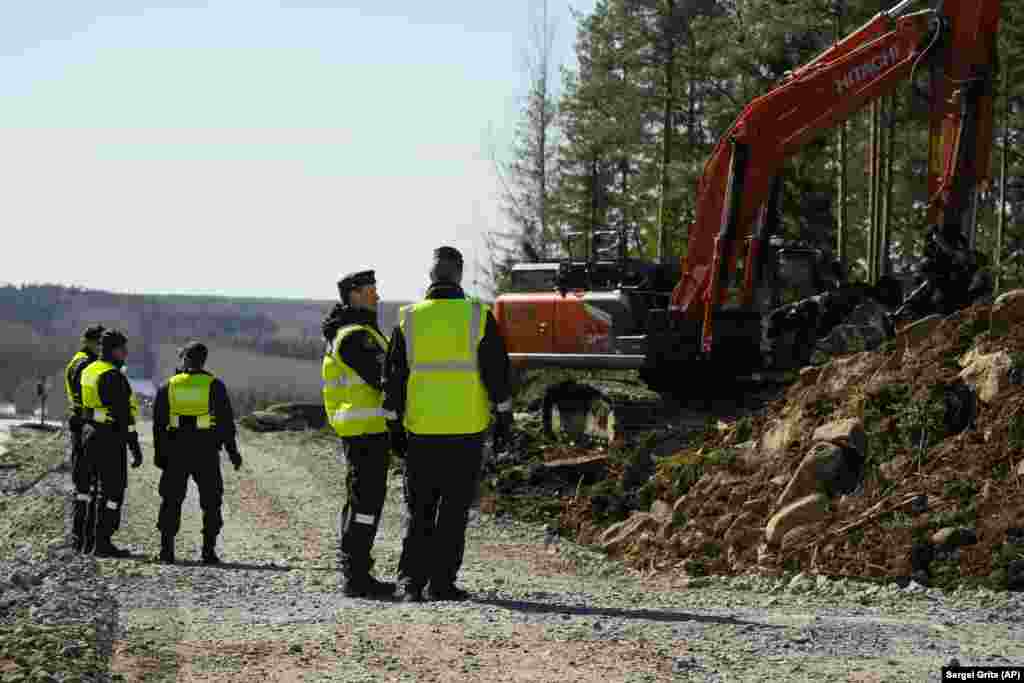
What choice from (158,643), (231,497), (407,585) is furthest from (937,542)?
(231,497)

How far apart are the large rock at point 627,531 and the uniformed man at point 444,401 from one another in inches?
227

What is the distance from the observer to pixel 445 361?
10.0 meters

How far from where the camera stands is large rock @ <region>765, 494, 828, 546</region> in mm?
13477

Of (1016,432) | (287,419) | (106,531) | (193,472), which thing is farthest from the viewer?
(287,419)

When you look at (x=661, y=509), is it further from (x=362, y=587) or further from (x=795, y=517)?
(x=362, y=587)

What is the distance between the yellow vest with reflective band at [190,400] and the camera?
1411cm

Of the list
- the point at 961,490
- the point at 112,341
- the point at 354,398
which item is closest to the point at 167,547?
the point at 112,341

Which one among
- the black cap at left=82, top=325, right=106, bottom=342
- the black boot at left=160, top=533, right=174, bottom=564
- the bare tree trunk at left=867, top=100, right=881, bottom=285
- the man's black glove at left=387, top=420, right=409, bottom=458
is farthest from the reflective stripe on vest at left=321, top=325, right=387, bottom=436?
the bare tree trunk at left=867, top=100, right=881, bottom=285

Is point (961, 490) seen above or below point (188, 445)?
below

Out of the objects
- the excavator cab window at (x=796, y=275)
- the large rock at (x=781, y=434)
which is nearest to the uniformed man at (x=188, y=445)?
the large rock at (x=781, y=434)

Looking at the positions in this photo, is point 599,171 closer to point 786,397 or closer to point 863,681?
point 786,397

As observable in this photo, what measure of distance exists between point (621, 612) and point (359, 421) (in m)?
2.27

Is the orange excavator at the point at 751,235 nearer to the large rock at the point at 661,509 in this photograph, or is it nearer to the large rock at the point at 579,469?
the large rock at the point at 579,469

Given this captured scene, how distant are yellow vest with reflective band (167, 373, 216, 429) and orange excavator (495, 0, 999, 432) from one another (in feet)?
25.1
